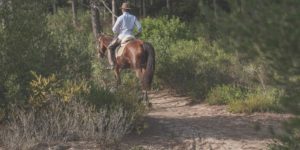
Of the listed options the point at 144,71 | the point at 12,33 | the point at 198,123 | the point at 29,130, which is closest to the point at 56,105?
the point at 29,130

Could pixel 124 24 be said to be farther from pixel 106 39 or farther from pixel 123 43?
pixel 106 39

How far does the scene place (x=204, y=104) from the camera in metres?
13.2

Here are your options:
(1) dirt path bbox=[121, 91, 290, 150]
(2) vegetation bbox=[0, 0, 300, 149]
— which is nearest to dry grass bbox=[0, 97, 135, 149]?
(2) vegetation bbox=[0, 0, 300, 149]

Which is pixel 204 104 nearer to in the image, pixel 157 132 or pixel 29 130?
pixel 157 132

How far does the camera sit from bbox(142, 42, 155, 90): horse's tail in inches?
501

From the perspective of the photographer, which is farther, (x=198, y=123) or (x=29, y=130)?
(x=198, y=123)

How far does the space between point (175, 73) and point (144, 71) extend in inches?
95.8

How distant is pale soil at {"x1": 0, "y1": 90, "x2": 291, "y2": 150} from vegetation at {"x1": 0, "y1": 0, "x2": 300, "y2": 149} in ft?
0.81

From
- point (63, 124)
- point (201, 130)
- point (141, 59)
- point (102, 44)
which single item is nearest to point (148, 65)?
point (141, 59)

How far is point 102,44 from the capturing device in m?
16.3

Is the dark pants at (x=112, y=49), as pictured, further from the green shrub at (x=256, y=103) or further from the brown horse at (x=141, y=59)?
the green shrub at (x=256, y=103)

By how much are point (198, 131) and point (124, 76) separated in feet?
18.6

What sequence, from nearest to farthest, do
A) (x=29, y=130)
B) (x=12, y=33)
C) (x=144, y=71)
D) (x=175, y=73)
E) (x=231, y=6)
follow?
(x=231, y=6)
(x=29, y=130)
(x=12, y=33)
(x=144, y=71)
(x=175, y=73)

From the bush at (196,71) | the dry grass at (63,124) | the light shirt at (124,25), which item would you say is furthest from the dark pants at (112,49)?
the dry grass at (63,124)
